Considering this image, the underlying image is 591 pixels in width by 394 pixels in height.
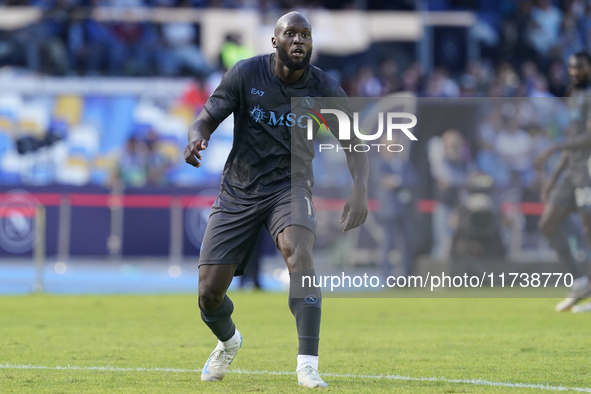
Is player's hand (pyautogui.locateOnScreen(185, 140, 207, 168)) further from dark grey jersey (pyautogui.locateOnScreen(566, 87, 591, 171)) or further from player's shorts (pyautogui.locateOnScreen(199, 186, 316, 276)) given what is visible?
dark grey jersey (pyautogui.locateOnScreen(566, 87, 591, 171))

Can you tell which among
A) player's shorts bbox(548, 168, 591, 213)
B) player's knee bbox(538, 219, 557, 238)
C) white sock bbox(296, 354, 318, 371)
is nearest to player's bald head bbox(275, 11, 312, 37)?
white sock bbox(296, 354, 318, 371)

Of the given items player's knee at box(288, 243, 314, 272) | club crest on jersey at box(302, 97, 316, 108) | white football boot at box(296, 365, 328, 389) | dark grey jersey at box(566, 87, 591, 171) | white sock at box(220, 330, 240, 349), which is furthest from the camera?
dark grey jersey at box(566, 87, 591, 171)

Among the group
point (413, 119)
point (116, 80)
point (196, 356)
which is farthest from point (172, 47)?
point (196, 356)

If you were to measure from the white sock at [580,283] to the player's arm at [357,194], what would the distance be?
18.7ft

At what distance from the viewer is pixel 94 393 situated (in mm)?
5234

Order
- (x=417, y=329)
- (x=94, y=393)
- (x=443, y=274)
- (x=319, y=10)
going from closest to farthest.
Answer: (x=94, y=393), (x=417, y=329), (x=443, y=274), (x=319, y=10)

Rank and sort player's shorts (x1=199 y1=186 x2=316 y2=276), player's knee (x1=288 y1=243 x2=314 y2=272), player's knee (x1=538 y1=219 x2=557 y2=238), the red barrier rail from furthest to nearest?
the red barrier rail, player's knee (x1=538 y1=219 x2=557 y2=238), player's shorts (x1=199 y1=186 x2=316 y2=276), player's knee (x1=288 y1=243 x2=314 y2=272)

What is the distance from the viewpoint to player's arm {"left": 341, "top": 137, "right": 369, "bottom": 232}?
565 cm

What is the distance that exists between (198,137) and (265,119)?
45 centimetres

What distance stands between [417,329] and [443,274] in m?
6.50

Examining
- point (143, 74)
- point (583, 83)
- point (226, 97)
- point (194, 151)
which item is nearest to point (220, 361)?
point (194, 151)

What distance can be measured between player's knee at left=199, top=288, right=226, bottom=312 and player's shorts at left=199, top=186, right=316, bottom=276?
0.60 feet

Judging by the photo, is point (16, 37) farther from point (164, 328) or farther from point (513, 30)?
point (164, 328)

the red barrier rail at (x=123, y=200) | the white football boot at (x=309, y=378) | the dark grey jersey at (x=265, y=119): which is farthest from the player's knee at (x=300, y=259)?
the red barrier rail at (x=123, y=200)
